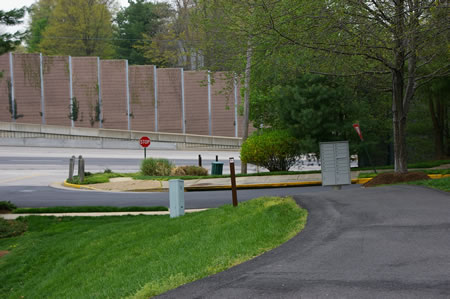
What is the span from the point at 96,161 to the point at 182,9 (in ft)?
78.5

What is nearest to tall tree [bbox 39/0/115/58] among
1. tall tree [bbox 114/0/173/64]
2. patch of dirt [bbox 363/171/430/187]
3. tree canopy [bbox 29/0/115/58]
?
tree canopy [bbox 29/0/115/58]

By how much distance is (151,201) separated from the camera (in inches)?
758

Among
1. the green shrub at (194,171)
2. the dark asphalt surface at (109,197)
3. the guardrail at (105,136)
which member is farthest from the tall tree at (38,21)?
the dark asphalt surface at (109,197)

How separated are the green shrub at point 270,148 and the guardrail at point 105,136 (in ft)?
61.3

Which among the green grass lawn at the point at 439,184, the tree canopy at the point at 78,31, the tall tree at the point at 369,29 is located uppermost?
the tree canopy at the point at 78,31

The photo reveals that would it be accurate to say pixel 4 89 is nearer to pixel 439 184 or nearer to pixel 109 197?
pixel 109 197

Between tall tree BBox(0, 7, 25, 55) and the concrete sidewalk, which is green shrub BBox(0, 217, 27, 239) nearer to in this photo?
tall tree BBox(0, 7, 25, 55)

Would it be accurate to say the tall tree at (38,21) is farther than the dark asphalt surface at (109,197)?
Yes

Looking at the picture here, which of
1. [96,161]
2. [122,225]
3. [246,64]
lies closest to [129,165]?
[96,161]

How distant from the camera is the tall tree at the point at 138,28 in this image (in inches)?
2361

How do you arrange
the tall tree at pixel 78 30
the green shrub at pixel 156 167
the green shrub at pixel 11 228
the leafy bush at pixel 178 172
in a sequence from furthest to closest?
the tall tree at pixel 78 30 → the green shrub at pixel 156 167 → the leafy bush at pixel 178 172 → the green shrub at pixel 11 228

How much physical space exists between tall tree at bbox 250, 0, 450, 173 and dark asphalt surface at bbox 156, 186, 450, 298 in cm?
608

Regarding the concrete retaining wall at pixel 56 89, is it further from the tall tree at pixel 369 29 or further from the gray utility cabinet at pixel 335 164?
the gray utility cabinet at pixel 335 164

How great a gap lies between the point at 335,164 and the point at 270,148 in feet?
37.9
